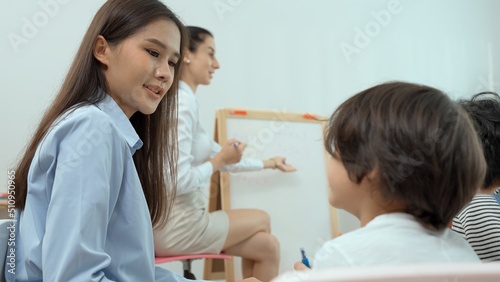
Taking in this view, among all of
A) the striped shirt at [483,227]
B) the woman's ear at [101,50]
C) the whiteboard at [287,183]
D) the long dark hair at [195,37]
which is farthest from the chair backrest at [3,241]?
the whiteboard at [287,183]

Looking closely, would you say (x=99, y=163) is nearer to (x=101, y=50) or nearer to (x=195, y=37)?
(x=101, y=50)

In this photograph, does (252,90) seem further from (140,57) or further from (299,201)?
(140,57)

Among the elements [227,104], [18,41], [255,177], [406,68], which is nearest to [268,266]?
[255,177]

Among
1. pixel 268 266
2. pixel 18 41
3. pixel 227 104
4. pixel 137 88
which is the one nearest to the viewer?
pixel 137 88

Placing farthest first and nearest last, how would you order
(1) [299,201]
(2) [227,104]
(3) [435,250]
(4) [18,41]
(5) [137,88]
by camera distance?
(2) [227,104] < (1) [299,201] < (4) [18,41] < (5) [137,88] < (3) [435,250]

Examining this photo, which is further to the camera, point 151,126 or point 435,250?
point 151,126

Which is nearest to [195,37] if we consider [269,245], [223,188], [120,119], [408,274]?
[223,188]

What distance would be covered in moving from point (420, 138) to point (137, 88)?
642 millimetres

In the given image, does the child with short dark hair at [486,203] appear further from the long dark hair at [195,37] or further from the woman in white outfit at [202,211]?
the long dark hair at [195,37]

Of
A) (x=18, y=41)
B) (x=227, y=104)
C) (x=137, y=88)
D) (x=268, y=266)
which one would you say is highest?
(x=18, y=41)

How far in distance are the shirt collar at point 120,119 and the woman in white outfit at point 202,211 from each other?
1.01m

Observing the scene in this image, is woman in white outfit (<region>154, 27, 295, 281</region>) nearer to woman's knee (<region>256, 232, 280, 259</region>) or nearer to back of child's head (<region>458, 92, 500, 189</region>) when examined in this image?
woman's knee (<region>256, 232, 280, 259</region>)

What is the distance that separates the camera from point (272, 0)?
3.49 m

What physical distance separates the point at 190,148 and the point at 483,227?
132 centimetres
